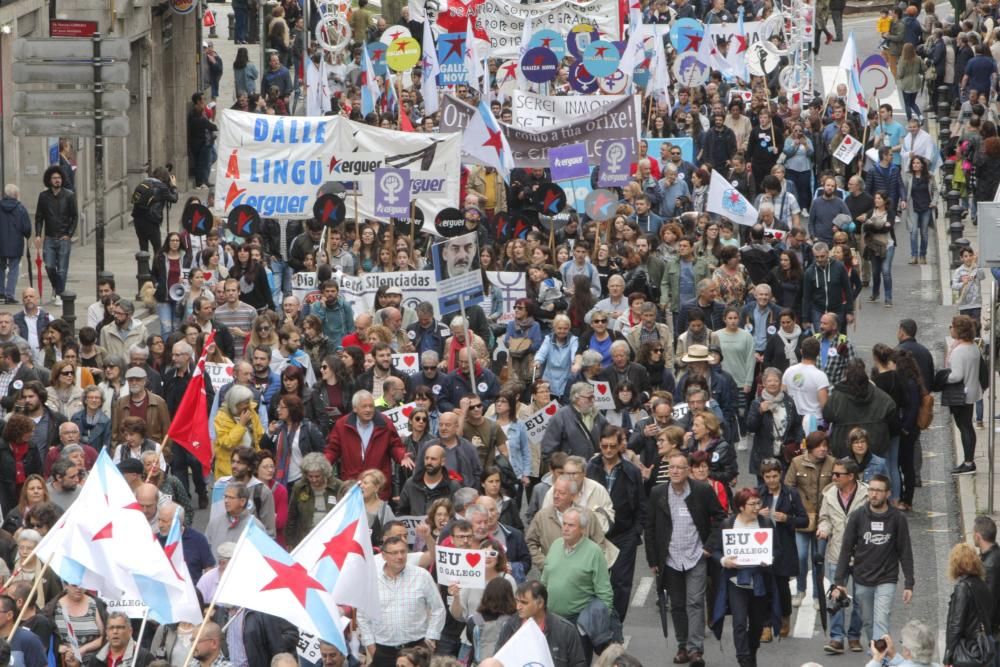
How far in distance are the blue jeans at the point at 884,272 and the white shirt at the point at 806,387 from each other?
7475mm

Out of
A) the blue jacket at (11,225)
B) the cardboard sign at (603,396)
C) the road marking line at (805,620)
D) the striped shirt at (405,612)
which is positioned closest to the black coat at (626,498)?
the road marking line at (805,620)

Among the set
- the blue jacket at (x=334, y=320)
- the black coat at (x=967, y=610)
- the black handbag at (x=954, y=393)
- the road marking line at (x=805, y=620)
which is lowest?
the road marking line at (x=805, y=620)

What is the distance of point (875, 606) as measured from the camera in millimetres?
15688

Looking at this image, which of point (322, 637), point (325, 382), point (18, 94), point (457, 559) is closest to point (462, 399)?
point (325, 382)

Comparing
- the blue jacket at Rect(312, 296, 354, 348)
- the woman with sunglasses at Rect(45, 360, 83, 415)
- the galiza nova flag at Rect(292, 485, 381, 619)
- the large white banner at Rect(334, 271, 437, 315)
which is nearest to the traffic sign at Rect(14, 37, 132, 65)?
the large white banner at Rect(334, 271, 437, 315)

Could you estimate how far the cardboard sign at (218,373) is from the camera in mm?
19219

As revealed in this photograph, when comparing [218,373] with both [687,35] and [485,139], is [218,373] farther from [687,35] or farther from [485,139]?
[687,35]

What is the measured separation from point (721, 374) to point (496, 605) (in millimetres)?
6044

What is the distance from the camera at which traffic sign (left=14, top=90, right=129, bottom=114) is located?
23984mm

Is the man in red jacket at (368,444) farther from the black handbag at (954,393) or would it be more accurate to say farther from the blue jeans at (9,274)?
the blue jeans at (9,274)

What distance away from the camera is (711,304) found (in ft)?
69.8

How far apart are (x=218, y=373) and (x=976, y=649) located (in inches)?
294

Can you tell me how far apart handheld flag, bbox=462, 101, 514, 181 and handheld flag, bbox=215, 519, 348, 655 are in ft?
44.6

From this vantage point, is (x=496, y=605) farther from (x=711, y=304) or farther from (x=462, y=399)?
(x=711, y=304)
